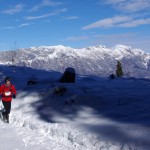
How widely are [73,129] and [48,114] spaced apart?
391 cm

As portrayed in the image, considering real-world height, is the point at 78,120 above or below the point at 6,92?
below

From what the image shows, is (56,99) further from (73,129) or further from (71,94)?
(73,129)

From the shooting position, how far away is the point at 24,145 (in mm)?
11477

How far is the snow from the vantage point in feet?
36.6

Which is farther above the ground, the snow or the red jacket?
the red jacket

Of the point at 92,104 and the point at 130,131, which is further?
the point at 92,104

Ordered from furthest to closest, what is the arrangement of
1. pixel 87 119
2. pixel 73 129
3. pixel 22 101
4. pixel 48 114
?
1. pixel 22 101
2. pixel 48 114
3. pixel 87 119
4. pixel 73 129

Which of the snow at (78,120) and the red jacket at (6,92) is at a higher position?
the red jacket at (6,92)

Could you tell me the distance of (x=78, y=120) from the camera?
14.8m

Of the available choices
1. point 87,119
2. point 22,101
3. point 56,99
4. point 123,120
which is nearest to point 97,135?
point 123,120

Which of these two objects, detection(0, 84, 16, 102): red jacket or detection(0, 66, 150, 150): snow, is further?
detection(0, 84, 16, 102): red jacket

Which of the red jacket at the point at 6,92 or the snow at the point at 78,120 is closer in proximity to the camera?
the snow at the point at 78,120

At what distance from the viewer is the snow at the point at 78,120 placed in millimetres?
11141

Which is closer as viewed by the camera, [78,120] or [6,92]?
[78,120]
